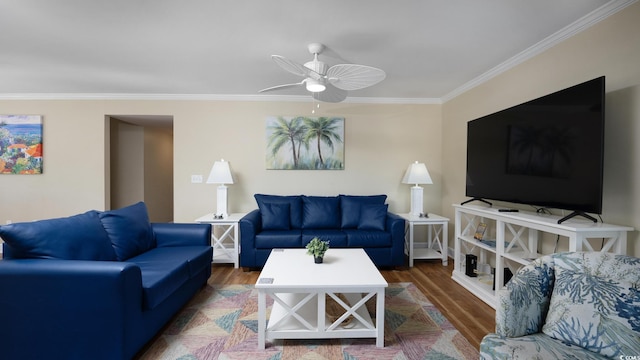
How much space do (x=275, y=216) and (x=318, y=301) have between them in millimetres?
1829

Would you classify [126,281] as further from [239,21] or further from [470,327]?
[470,327]

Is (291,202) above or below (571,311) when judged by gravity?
above

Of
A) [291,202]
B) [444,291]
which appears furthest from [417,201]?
[291,202]

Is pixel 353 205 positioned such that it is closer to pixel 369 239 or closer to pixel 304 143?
pixel 369 239

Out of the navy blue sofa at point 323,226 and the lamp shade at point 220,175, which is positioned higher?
Answer: the lamp shade at point 220,175

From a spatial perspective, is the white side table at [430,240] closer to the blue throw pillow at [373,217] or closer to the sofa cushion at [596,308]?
the blue throw pillow at [373,217]

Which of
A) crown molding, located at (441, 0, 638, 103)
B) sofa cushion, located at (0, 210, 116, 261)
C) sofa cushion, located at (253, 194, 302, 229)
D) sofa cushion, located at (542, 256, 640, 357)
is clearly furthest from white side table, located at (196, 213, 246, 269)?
crown molding, located at (441, 0, 638, 103)

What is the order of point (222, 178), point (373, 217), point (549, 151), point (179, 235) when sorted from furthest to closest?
point (222, 178) → point (373, 217) → point (179, 235) → point (549, 151)

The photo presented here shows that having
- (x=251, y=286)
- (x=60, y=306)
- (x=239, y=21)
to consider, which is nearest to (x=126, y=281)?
(x=60, y=306)

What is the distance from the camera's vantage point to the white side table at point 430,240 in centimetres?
354

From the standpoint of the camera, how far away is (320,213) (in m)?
3.69

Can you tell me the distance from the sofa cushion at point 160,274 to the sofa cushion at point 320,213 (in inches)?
66.7

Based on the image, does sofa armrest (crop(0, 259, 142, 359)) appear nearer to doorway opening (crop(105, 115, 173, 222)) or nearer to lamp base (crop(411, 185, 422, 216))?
lamp base (crop(411, 185, 422, 216))

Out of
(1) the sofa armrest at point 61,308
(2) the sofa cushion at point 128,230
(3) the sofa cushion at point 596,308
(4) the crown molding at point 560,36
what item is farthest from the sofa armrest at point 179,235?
(4) the crown molding at point 560,36
